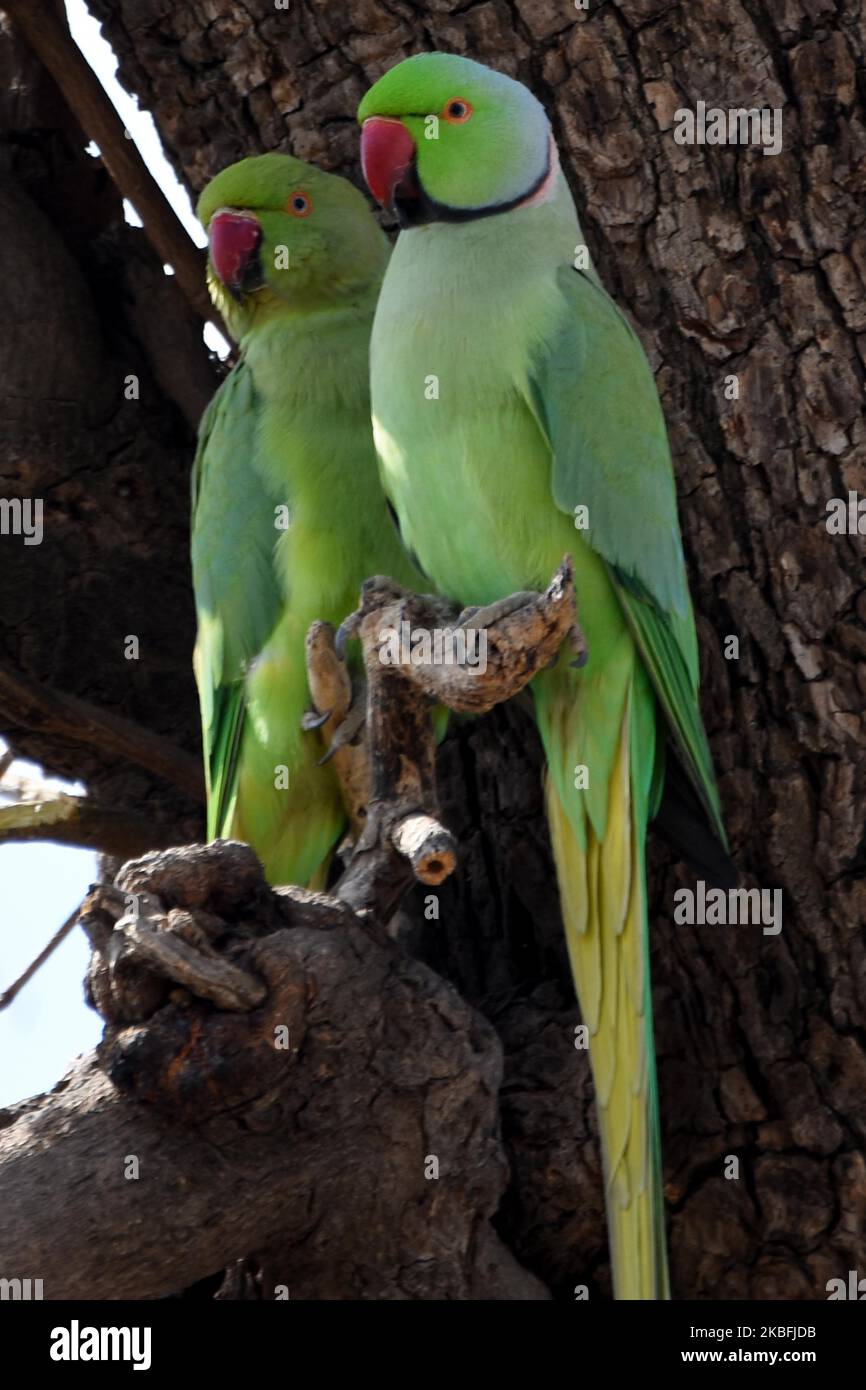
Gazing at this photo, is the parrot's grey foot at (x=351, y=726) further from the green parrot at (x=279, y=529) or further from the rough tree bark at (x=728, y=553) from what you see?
the rough tree bark at (x=728, y=553)

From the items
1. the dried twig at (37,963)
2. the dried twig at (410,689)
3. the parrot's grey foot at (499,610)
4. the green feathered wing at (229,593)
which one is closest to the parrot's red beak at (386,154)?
the green feathered wing at (229,593)

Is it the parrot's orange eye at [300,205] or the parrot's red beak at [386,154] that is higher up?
the parrot's orange eye at [300,205]

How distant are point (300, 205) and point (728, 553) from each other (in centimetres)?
118

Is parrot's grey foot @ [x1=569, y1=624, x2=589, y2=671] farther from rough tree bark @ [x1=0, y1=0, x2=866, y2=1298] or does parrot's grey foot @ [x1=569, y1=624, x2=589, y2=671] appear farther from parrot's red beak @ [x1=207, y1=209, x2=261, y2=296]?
parrot's red beak @ [x1=207, y1=209, x2=261, y2=296]

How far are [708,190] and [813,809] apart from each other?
4.07 ft

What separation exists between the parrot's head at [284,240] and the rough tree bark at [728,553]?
20 centimetres

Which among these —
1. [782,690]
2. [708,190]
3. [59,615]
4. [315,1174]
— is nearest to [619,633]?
[782,690]

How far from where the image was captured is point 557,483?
3055 millimetres

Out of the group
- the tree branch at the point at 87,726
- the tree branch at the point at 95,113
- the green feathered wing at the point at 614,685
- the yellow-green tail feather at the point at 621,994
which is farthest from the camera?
the tree branch at the point at 95,113

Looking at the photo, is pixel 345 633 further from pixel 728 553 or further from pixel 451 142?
pixel 451 142

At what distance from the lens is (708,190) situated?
3221mm

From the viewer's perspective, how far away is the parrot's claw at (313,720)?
10.6 feet

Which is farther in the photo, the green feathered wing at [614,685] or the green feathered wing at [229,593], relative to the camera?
the green feathered wing at [229,593]

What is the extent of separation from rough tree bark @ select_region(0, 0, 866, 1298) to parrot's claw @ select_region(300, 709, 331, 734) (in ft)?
1.66
